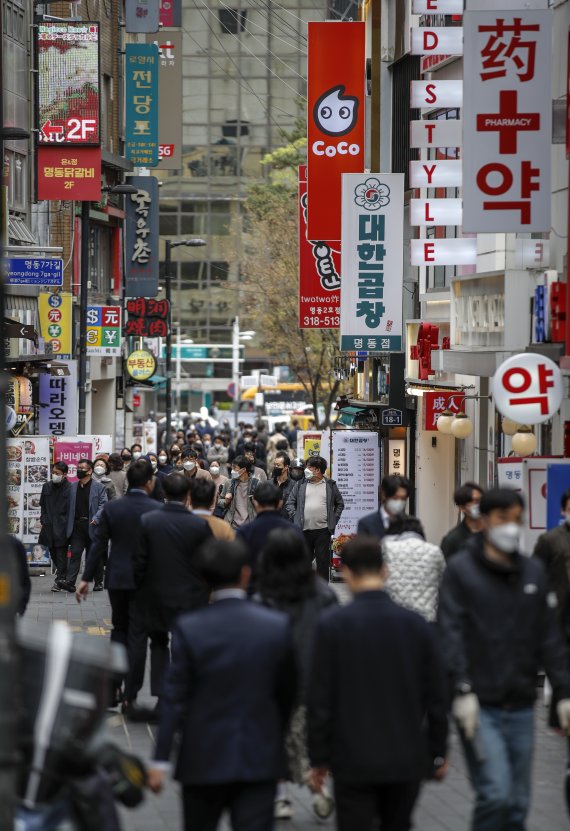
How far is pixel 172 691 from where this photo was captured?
20.6 feet

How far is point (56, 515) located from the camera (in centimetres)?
2152

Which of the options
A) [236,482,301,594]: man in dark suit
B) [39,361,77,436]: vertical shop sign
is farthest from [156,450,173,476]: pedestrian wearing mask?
[236,482,301,594]: man in dark suit

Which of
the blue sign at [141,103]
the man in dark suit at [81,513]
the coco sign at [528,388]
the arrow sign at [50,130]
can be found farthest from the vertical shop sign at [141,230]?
the coco sign at [528,388]

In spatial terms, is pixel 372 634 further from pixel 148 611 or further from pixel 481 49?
pixel 481 49

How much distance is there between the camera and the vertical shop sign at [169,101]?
150 feet

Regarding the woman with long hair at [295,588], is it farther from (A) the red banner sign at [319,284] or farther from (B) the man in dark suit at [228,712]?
(A) the red banner sign at [319,284]

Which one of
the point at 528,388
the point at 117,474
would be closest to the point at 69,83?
the point at 117,474

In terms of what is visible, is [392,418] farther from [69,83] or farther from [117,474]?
[69,83]

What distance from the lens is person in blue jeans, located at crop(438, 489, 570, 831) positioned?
23.2 feet

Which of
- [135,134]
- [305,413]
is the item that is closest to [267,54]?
[305,413]

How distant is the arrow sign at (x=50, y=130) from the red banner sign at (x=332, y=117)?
8.46 m

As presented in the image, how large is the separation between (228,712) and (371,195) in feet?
55.2

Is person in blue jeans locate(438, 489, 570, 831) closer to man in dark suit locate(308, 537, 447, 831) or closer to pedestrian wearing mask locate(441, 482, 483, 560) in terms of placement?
man in dark suit locate(308, 537, 447, 831)

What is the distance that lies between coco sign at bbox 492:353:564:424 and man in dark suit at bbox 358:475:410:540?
2001 millimetres
